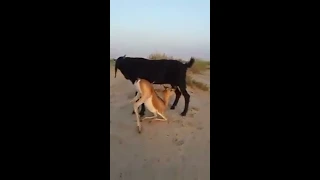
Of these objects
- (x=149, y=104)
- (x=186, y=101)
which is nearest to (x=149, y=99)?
(x=149, y=104)

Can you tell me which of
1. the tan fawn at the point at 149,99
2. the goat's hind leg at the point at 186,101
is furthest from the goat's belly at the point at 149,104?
the goat's hind leg at the point at 186,101

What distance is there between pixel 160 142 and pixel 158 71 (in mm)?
247

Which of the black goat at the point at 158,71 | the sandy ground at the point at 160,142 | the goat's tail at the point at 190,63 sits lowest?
the sandy ground at the point at 160,142

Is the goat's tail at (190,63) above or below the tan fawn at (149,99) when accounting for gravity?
above

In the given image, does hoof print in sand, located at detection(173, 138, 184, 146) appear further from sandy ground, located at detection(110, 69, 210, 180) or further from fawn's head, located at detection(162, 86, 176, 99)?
fawn's head, located at detection(162, 86, 176, 99)

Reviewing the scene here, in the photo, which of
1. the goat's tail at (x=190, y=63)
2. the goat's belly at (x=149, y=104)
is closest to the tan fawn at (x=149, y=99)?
the goat's belly at (x=149, y=104)

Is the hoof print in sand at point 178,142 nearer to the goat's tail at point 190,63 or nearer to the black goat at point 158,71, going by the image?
the black goat at point 158,71

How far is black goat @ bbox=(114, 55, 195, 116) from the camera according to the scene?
140cm

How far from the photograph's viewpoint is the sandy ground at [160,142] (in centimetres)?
136

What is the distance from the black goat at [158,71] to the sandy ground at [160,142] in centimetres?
3
